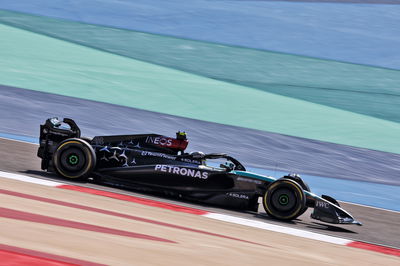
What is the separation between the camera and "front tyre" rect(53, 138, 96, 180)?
9.54m

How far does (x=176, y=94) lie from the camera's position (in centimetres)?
1708

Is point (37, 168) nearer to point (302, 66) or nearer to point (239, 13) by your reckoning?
point (302, 66)

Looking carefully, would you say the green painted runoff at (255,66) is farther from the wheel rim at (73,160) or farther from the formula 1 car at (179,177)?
the wheel rim at (73,160)

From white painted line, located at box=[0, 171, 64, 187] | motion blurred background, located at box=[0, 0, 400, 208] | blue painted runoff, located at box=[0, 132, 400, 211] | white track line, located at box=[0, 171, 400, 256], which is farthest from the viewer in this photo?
motion blurred background, located at box=[0, 0, 400, 208]

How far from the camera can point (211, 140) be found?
14.1 meters

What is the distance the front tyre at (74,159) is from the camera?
9.54 metres

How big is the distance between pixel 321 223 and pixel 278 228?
57.1 inches

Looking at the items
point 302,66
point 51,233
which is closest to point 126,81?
point 302,66

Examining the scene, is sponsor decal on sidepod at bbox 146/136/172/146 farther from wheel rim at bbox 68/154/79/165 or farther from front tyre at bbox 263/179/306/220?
front tyre at bbox 263/179/306/220

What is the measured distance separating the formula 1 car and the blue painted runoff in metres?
2.37

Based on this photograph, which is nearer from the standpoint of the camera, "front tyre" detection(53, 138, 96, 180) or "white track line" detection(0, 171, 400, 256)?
"white track line" detection(0, 171, 400, 256)

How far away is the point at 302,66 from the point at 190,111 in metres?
6.40

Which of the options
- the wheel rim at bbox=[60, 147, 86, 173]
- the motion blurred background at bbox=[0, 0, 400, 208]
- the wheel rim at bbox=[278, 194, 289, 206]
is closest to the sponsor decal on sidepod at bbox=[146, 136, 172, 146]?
the wheel rim at bbox=[60, 147, 86, 173]

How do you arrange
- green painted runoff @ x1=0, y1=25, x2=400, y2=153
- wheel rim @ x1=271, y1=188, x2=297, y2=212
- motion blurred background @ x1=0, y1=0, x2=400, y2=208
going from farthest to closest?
green painted runoff @ x1=0, y1=25, x2=400, y2=153, motion blurred background @ x1=0, y1=0, x2=400, y2=208, wheel rim @ x1=271, y1=188, x2=297, y2=212
